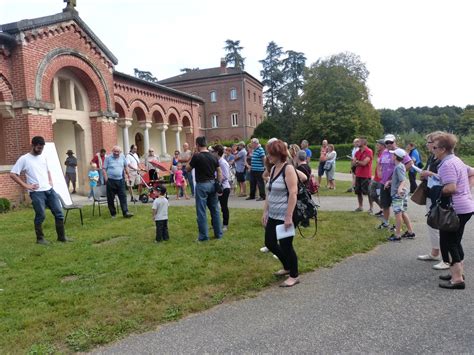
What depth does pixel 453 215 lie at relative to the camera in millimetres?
4418

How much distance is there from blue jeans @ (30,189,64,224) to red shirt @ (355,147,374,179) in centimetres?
647

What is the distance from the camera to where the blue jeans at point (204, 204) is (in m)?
6.98

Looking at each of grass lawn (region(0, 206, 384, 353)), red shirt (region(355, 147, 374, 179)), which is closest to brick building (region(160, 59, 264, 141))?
red shirt (region(355, 147, 374, 179))

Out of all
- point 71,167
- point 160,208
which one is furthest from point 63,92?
point 160,208

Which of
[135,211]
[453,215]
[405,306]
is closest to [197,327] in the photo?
[405,306]

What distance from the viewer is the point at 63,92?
1622cm

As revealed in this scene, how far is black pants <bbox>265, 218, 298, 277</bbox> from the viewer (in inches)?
188

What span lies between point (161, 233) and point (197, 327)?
3653mm

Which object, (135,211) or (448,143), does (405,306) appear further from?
(135,211)

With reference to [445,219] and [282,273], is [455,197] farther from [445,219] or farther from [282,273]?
[282,273]

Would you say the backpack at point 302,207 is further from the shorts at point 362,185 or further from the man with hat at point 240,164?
the man with hat at point 240,164

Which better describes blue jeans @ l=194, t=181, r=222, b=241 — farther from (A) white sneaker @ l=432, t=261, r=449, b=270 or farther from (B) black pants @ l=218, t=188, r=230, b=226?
(A) white sneaker @ l=432, t=261, r=449, b=270

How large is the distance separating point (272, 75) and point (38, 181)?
61.2 m

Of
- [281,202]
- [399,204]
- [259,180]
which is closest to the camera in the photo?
[281,202]
